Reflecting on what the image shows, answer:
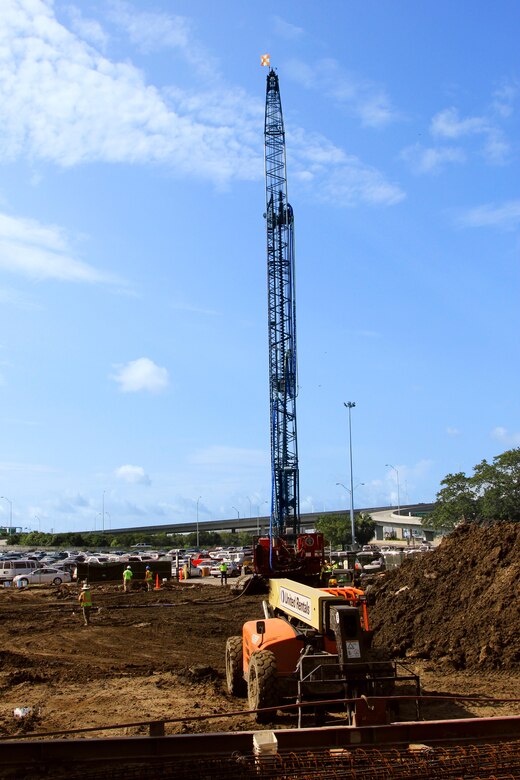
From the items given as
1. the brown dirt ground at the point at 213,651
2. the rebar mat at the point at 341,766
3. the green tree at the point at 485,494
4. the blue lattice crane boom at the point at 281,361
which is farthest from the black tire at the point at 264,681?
the green tree at the point at 485,494

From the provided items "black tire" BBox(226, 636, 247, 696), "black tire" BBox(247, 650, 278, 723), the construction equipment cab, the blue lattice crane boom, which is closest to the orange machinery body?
the construction equipment cab

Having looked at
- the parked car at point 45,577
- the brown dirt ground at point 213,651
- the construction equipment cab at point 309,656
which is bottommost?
the parked car at point 45,577

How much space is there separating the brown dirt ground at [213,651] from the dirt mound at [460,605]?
0.04m

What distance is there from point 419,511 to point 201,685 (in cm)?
17097

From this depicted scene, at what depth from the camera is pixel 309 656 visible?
35.5 feet

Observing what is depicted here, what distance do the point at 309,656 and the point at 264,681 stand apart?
0.79 m

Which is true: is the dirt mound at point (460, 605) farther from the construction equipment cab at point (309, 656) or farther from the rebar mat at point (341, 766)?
the rebar mat at point (341, 766)

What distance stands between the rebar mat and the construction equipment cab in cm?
77

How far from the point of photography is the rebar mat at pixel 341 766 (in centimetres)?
821

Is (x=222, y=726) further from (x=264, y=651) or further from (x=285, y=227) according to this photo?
(x=285, y=227)

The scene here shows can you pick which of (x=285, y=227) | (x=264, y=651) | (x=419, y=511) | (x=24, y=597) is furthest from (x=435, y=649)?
(x=419, y=511)

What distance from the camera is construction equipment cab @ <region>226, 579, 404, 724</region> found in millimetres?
10008

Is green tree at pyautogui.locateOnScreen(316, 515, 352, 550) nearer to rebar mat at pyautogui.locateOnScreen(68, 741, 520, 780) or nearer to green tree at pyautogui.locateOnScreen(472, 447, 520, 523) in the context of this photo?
green tree at pyautogui.locateOnScreen(472, 447, 520, 523)

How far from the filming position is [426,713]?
41.2 feet
